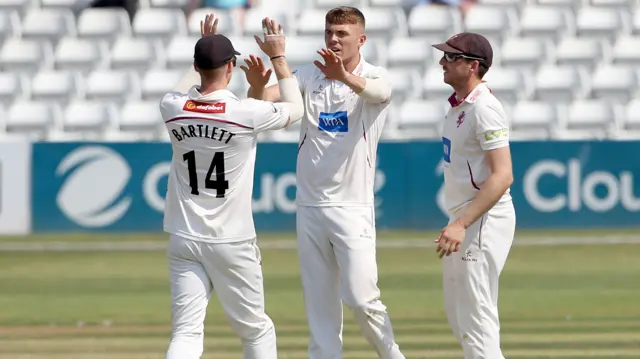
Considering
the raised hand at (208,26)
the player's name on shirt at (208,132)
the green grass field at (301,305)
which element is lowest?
the green grass field at (301,305)

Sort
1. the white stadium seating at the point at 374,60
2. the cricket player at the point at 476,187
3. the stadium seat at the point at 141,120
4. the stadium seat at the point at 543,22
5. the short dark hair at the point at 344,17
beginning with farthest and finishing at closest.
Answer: the stadium seat at the point at 543,22, the white stadium seating at the point at 374,60, the stadium seat at the point at 141,120, the short dark hair at the point at 344,17, the cricket player at the point at 476,187

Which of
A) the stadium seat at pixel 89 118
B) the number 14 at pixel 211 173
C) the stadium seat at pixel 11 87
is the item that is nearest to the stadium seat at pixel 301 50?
the stadium seat at pixel 89 118

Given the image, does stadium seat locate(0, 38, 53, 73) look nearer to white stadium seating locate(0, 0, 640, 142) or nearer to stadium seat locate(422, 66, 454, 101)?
white stadium seating locate(0, 0, 640, 142)

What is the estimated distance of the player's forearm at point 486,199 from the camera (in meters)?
6.75

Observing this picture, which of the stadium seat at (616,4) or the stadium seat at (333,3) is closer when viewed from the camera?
the stadium seat at (333,3)

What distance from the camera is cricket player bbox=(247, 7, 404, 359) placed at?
747 cm

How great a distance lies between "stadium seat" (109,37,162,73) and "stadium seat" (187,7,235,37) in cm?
63

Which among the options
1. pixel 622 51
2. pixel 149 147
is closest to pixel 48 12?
pixel 149 147

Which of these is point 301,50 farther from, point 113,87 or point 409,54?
point 113,87

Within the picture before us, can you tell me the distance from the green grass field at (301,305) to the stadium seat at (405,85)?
Result: 178 inches

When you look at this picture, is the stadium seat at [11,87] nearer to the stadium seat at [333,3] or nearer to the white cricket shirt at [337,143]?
the stadium seat at [333,3]

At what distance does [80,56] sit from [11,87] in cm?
128

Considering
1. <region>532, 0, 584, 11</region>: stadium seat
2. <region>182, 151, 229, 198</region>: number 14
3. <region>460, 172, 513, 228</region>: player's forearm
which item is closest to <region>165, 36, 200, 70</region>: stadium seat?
<region>532, 0, 584, 11</region>: stadium seat

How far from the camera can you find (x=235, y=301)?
6.96m
